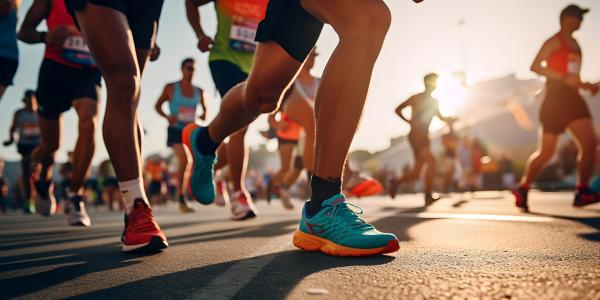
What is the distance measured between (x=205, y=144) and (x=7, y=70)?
7.71ft

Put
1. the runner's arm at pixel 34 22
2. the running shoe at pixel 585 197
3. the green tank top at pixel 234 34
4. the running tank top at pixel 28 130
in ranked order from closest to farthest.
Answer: the runner's arm at pixel 34 22
the green tank top at pixel 234 34
the running shoe at pixel 585 197
the running tank top at pixel 28 130

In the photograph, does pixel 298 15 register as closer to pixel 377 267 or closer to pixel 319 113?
pixel 319 113

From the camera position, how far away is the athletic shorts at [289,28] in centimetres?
194

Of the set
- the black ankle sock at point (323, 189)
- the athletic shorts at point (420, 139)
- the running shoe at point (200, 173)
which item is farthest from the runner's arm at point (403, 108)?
the black ankle sock at point (323, 189)

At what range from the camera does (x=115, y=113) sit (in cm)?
207

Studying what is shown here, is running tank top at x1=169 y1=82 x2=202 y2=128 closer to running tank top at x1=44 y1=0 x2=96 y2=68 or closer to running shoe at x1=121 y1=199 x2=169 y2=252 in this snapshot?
running tank top at x1=44 y1=0 x2=96 y2=68

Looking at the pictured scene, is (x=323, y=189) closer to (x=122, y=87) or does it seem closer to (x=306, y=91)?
(x=122, y=87)

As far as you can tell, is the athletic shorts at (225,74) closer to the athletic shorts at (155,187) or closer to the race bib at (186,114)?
the race bib at (186,114)

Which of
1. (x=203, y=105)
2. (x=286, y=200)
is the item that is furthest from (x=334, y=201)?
(x=203, y=105)

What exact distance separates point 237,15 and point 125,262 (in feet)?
9.54

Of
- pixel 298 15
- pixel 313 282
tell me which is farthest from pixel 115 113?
pixel 313 282

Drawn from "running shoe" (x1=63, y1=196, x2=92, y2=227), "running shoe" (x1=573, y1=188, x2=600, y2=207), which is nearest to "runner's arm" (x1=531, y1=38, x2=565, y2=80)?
"running shoe" (x1=573, y1=188, x2=600, y2=207)

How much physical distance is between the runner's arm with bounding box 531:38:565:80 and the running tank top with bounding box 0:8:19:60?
516cm

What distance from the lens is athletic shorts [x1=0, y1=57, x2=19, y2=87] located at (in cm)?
362
